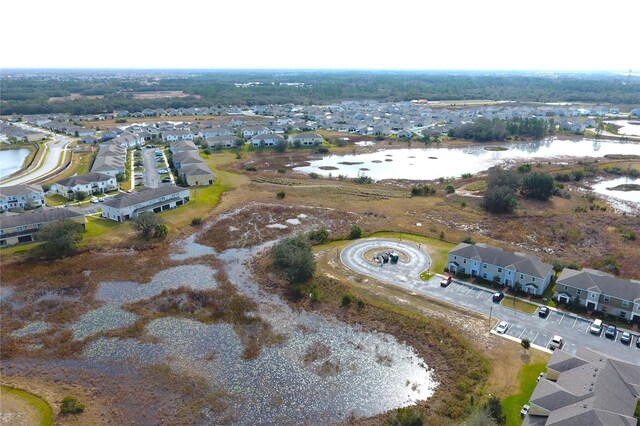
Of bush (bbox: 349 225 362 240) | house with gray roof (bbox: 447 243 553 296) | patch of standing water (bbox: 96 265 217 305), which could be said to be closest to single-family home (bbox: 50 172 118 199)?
patch of standing water (bbox: 96 265 217 305)

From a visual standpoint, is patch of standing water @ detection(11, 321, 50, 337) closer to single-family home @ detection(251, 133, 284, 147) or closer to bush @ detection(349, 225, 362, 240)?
bush @ detection(349, 225, 362, 240)

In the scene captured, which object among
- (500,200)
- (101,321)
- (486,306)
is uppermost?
(500,200)

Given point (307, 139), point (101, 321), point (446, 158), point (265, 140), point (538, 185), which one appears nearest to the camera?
point (101, 321)

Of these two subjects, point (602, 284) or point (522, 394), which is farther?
point (602, 284)

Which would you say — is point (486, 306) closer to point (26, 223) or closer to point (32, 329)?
point (32, 329)

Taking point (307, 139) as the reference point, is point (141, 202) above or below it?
below

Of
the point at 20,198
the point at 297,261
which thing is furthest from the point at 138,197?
the point at 297,261
